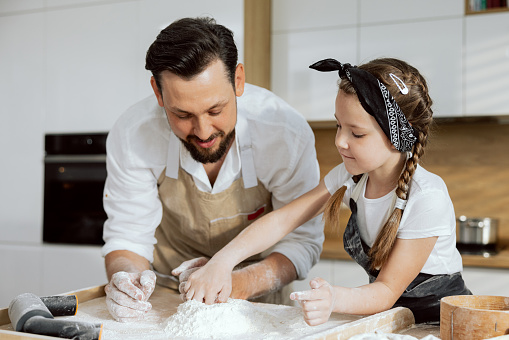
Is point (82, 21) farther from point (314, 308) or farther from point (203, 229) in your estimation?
point (314, 308)

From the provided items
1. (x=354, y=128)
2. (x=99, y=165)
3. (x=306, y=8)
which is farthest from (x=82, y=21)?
(x=354, y=128)

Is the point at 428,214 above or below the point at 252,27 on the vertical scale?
Result: below

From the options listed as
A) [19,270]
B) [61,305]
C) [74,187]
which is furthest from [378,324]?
[19,270]

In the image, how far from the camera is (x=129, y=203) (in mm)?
1617

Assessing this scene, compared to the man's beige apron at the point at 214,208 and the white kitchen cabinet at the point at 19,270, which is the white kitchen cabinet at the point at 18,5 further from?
the man's beige apron at the point at 214,208

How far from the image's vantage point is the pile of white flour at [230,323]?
1000mm

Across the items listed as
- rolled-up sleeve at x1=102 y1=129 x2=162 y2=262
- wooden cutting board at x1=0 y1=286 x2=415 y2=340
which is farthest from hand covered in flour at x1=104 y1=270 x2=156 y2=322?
rolled-up sleeve at x1=102 y1=129 x2=162 y2=262

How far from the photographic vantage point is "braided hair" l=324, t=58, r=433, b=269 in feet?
3.81

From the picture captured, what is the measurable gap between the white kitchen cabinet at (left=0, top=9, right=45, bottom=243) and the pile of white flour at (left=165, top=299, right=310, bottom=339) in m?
2.26

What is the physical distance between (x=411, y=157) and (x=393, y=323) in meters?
0.34

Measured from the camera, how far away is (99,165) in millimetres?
2980

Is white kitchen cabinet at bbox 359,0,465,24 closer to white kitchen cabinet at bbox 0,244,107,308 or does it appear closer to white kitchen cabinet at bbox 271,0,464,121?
white kitchen cabinet at bbox 271,0,464,121

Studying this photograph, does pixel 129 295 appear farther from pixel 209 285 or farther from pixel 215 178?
pixel 215 178

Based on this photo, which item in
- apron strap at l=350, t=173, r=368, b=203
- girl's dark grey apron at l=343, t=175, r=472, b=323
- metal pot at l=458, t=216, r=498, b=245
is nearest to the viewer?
girl's dark grey apron at l=343, t=175, r=472, b=323
